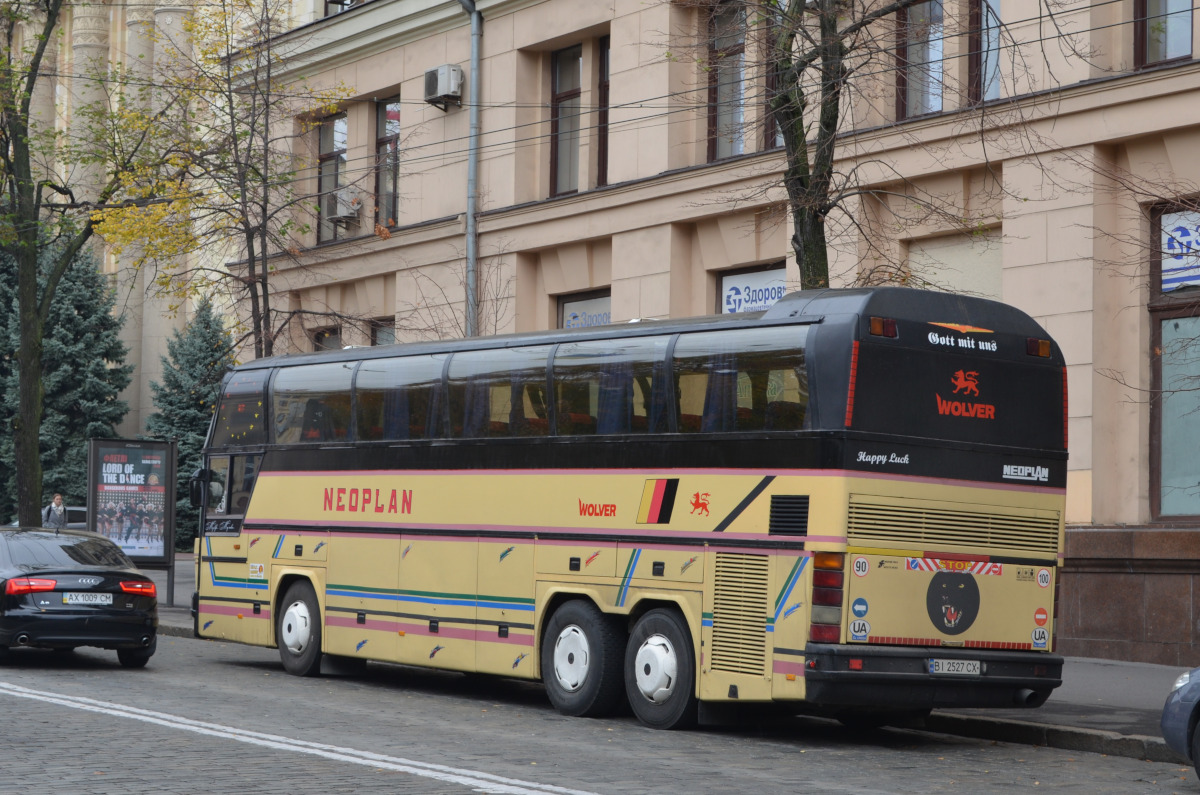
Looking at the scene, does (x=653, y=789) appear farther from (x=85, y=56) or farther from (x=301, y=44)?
(x=85, y=56)

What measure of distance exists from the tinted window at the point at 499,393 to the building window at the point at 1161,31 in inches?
332

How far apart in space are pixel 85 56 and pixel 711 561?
39.8m

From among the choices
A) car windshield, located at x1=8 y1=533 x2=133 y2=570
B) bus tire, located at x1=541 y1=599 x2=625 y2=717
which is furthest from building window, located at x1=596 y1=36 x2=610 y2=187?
bus tire, located at x1=541 y1=599 x2=625 y2=717

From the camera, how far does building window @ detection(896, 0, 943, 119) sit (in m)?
20.1

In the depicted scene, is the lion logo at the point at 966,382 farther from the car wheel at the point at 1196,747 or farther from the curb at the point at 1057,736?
the car wheel at the point at 1196,747

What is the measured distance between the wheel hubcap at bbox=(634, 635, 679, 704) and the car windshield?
6.44 metres

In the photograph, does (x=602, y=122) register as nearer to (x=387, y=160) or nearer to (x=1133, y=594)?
(x=387, y=160)

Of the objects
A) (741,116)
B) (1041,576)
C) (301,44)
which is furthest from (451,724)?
(301,44)

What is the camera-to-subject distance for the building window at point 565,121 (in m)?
26.0

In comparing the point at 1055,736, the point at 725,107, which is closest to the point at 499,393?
the point at 1055,736

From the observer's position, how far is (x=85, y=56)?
155 feet

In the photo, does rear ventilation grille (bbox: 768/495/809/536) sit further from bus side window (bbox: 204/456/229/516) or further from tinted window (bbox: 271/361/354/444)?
bus side window (bbox: 204/456/229/516)

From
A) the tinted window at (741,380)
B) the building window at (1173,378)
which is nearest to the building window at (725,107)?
the building window at (1173,378)

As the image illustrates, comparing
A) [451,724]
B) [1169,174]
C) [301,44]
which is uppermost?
[301,44]
